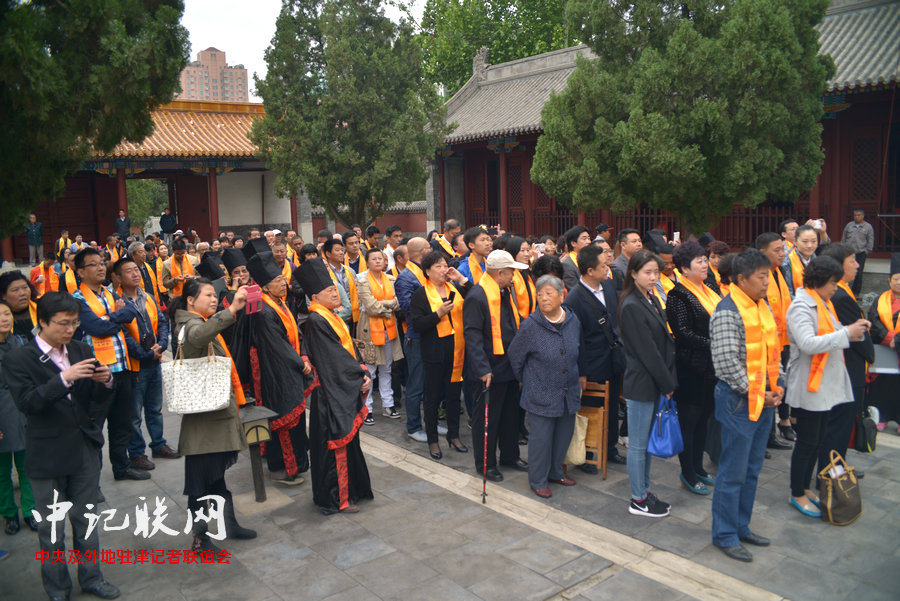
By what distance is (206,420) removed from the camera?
448 cm

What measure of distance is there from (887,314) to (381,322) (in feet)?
15.3

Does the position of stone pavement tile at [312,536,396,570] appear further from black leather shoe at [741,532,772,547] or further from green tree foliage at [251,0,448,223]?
green tree foliage at [251,0,448,223]

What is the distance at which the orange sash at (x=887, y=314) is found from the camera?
620cm

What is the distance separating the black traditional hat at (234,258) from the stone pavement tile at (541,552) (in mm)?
3029

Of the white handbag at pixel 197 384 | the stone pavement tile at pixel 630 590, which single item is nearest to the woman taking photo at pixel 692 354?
the stone pavement tile at pixel 630 590

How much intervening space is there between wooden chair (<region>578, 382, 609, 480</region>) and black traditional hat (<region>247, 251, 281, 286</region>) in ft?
8.69

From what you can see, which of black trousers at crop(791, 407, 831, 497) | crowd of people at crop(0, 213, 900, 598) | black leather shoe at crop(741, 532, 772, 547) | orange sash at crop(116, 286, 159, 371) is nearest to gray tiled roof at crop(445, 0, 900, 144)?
crowd of people at crop(0, 213, 900, 598)

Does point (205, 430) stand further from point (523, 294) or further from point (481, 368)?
point (523, 294)

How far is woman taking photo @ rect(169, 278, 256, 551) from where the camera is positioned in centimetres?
441

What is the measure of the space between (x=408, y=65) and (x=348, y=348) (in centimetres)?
1159

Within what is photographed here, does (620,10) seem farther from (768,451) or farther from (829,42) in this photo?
(768,451)

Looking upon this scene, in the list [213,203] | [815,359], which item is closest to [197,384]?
[815,359]

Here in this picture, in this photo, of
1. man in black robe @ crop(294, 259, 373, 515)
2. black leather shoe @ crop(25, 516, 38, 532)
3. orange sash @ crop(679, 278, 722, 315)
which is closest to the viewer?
black leather shoe @ crop(25, 516, 38, 532)

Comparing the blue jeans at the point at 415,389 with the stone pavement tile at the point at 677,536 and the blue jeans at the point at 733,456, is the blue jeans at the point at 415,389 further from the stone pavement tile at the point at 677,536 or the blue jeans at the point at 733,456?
the blue jeans at the point at 733,456
